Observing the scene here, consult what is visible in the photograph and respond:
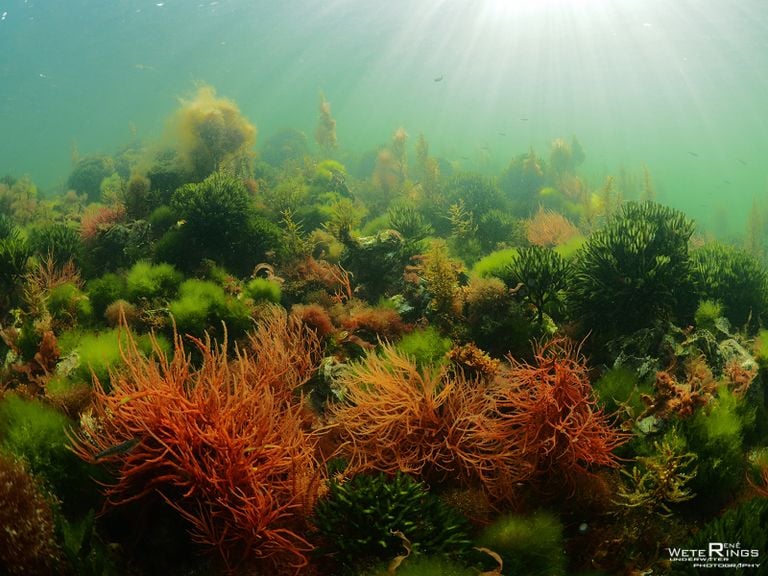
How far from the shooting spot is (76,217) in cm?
1516

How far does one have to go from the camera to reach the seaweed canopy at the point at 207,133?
1410 centimetres

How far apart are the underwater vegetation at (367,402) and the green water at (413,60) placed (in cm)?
1576

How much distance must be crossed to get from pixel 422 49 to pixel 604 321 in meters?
64.0

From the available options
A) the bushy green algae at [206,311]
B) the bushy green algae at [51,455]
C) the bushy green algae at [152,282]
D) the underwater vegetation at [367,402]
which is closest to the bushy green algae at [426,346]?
the underwater vegetation at [367,402]

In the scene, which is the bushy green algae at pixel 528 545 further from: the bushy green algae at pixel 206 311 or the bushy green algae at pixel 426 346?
the bushy green algae at pixel 206 311

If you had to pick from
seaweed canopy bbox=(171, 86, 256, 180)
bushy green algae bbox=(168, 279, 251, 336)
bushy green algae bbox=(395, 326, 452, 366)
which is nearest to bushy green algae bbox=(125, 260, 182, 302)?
bushy green algae bbox=(168, 279, 251, 336)

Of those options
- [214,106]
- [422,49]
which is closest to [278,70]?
[422,49]

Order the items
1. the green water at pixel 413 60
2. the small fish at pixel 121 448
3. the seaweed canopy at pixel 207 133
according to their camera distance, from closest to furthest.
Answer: the small fish at pixel 121 448 < the seaweed canopy at pixel 207 133 < the green water at pixel 413 60

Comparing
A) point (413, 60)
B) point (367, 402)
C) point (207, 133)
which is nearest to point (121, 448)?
point (367, 402)

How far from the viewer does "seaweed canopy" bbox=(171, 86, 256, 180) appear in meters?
14.1

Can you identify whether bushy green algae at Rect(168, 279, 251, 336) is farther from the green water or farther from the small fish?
the green water

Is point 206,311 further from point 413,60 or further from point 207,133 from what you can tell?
point 413,60

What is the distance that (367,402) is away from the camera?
438 centimetres

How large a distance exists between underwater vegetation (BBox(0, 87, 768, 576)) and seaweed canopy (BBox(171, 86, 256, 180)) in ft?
13.8
